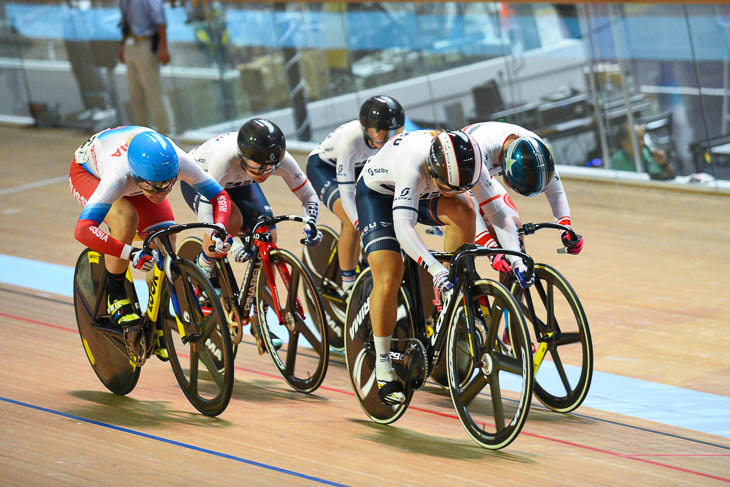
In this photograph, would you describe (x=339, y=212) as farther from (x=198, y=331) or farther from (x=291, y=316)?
(x=198, y=331)

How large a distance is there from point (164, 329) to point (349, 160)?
1.37 m

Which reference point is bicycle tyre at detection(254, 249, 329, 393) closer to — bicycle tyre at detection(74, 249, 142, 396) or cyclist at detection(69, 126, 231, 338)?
cyclist at detection(69, 126, 231, 338)

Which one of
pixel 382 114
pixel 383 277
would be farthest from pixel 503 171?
pixel 382 114

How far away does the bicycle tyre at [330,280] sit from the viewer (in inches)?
217

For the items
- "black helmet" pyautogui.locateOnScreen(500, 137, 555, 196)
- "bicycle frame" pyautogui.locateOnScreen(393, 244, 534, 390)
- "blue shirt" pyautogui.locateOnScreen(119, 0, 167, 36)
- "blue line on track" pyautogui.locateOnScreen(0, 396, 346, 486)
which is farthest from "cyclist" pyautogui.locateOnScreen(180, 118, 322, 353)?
"blue shirt" pyautogui.locateOnScreen(119, 0, 167, 36)

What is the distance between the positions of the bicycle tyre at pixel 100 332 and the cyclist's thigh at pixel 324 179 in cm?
137

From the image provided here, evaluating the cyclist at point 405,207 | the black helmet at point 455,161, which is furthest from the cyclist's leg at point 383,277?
the black helmet at point 455,161

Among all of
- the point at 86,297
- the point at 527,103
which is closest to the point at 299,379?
the point at 86,297

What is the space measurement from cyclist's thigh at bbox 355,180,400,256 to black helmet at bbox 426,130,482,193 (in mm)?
367

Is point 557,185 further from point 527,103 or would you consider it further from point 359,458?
point 527,103

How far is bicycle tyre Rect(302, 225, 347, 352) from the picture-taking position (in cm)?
550

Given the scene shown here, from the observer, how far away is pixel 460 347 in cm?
400

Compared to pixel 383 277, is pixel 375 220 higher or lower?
higher

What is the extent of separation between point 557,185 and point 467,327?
1117mm
